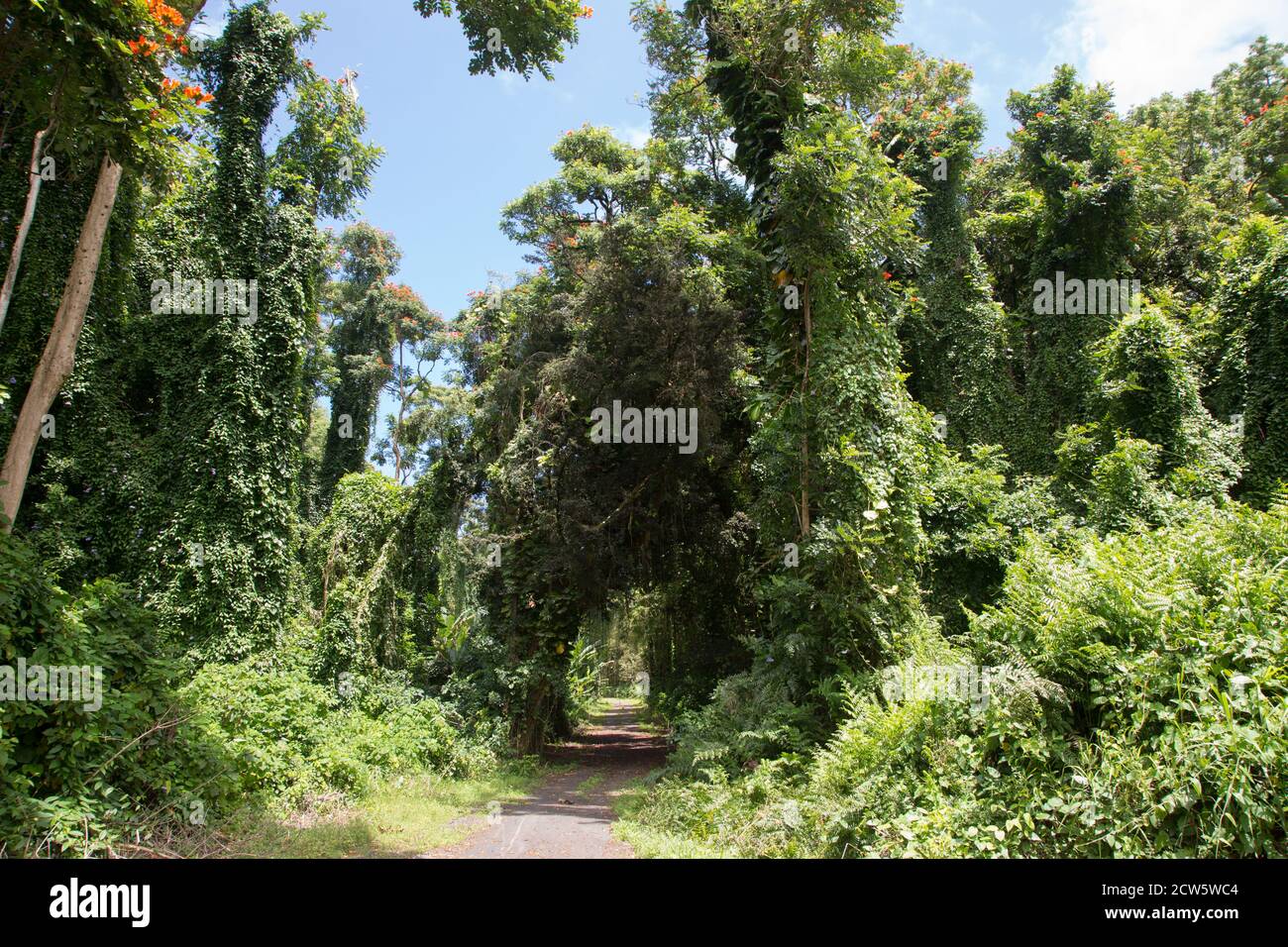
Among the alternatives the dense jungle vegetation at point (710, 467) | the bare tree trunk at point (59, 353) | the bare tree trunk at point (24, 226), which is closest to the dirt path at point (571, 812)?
the dense jungle vegetation at point (710, 467)

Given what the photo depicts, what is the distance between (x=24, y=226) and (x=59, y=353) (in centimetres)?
263

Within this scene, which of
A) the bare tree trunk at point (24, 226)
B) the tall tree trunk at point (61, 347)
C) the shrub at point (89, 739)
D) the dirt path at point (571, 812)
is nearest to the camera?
the shrub at point (89, 739)

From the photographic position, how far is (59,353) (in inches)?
367

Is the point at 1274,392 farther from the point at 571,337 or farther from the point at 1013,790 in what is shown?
the point at 571,337

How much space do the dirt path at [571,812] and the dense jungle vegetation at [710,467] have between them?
3.25ft

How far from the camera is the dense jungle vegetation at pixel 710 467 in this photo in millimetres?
5492

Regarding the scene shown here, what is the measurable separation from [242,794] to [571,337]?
425 inches

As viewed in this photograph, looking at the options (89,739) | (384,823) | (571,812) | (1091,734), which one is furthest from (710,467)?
(89,739)

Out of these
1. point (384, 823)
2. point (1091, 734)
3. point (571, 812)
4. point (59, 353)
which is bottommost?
point (571, 812)

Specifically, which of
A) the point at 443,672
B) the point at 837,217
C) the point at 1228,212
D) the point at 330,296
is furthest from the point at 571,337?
the point at 330,296

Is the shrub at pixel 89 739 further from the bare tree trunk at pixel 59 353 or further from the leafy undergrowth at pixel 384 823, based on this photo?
the bare tree trunk at pixel 59 353

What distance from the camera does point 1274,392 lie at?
39.3 ft

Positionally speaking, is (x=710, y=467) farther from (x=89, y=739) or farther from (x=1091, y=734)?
(x=89, y=739)

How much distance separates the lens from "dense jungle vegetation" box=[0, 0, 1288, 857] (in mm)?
5492
